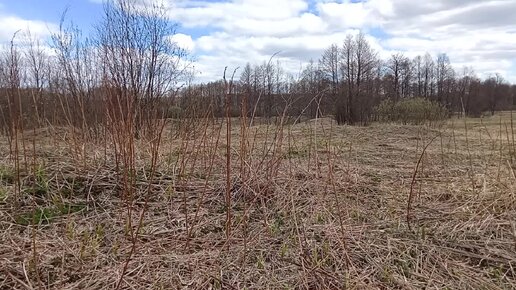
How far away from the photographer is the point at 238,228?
2.68 m

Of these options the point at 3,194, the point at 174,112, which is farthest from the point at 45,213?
the point at 174,112

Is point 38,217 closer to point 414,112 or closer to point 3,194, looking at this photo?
point 3,194

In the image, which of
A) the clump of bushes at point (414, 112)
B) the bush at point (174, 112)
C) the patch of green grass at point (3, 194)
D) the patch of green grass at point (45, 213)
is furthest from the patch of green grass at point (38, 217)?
the clump of bushes at point (414, 112)

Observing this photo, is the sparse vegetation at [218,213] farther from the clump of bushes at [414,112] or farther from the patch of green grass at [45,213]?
the clump of bushes at [414,112]

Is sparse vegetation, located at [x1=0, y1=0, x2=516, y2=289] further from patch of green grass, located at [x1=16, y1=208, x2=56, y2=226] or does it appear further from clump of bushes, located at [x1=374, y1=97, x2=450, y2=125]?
clump of bushes, located at [x1=374, y1=97, x2=450, y2=125]

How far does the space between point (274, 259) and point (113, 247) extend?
984 mm

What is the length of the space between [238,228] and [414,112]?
15.6m

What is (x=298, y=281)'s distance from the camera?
2027 mm

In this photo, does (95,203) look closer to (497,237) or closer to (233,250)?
(233,250)

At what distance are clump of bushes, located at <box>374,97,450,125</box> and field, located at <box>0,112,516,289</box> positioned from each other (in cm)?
1304

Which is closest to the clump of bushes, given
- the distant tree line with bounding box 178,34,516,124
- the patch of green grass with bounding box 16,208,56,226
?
the distant tree line with bounding box 178,34,516,124

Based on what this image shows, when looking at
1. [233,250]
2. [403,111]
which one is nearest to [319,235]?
[233,250]

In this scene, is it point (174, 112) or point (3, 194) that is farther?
point (174, 112)

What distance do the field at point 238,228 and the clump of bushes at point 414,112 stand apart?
42.8ft
